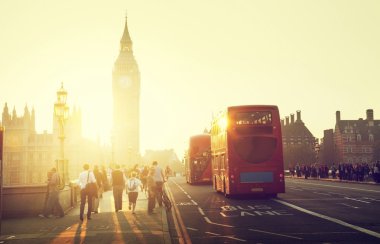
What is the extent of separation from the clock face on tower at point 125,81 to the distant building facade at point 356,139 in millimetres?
83058

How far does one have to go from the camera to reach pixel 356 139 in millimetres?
121250

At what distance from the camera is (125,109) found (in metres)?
173

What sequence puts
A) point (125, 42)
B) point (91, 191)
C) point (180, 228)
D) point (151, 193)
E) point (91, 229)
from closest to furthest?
point (91, 229)
point (180, 228)
point (91, 191)
point (151, 193)
point (125, 42)

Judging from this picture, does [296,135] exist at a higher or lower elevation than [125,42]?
lower

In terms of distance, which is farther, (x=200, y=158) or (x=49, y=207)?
(x=200, y=158)

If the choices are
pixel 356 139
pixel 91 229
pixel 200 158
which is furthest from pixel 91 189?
pixel 356 139

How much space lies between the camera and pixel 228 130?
24.3 metres

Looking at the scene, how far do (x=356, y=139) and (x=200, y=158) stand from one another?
8807 cm

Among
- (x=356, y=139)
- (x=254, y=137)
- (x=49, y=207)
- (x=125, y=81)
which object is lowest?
(x=49, y=207)

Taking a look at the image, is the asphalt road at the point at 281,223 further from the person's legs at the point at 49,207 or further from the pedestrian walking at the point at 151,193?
the person's legs at the point at 49,207

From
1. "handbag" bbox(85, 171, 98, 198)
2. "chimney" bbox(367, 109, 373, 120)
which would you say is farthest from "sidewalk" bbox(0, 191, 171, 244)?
"chimney" bbox(367, 109, 373, 120)

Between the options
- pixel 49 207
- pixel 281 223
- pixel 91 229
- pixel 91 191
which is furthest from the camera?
pixel 49 207

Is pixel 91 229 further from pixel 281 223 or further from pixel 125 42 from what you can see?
pixel 125 42

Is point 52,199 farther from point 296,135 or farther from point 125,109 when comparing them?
point 125,109
